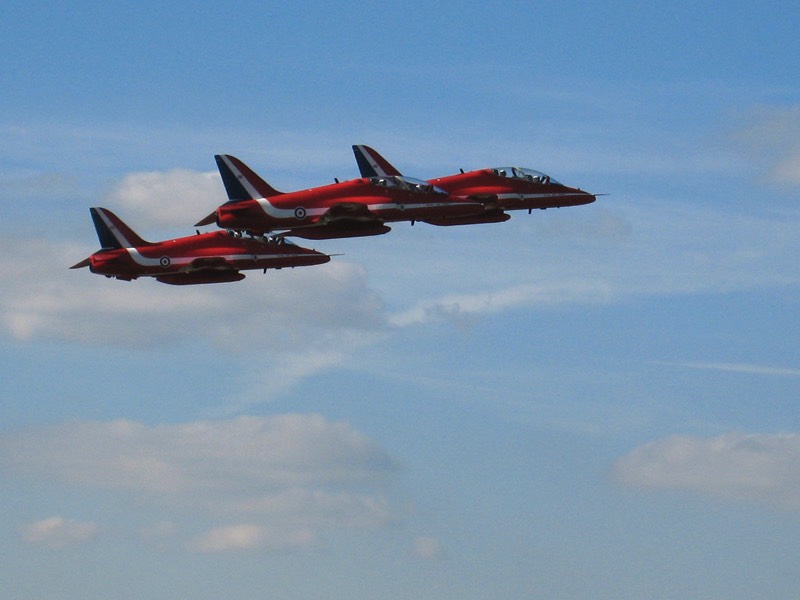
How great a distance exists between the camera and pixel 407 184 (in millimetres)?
Result: 180750

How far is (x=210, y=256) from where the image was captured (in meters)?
184

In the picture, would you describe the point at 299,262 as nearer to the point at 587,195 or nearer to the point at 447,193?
the point at 447,193

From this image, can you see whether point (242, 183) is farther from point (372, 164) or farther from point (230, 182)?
point (372, 164)

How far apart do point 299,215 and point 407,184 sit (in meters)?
10.3

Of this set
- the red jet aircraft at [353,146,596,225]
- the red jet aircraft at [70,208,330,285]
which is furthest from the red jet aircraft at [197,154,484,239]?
the red jet aircraft at [353,146,596,225]

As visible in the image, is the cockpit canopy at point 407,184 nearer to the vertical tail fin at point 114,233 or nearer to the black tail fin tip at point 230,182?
the black tail fin tip at point 230,182

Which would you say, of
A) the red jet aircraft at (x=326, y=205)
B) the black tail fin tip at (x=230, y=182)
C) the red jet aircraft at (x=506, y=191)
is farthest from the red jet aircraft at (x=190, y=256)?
the red jet aircraft at (x=506, y=191)

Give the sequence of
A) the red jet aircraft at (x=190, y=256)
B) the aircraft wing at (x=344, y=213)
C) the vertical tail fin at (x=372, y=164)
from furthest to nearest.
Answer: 1. the vertical tail fin at (x=372, y=164)
2. the red jet aircraft at (x=190, y=256)
3. the aircraft wing at (x=344, y=213)

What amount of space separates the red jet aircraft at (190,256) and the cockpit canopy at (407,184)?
9.66 meters

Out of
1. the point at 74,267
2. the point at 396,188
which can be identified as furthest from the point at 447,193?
the point at 74,267

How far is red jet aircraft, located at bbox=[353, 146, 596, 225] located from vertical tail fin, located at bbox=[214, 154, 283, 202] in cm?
1477

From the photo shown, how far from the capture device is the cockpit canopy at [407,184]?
180m

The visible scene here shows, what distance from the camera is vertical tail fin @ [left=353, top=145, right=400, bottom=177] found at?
196 meters

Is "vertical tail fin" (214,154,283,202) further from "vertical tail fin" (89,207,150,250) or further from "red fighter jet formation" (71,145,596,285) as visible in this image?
"vertical tail fin" (89,207,150,250)
